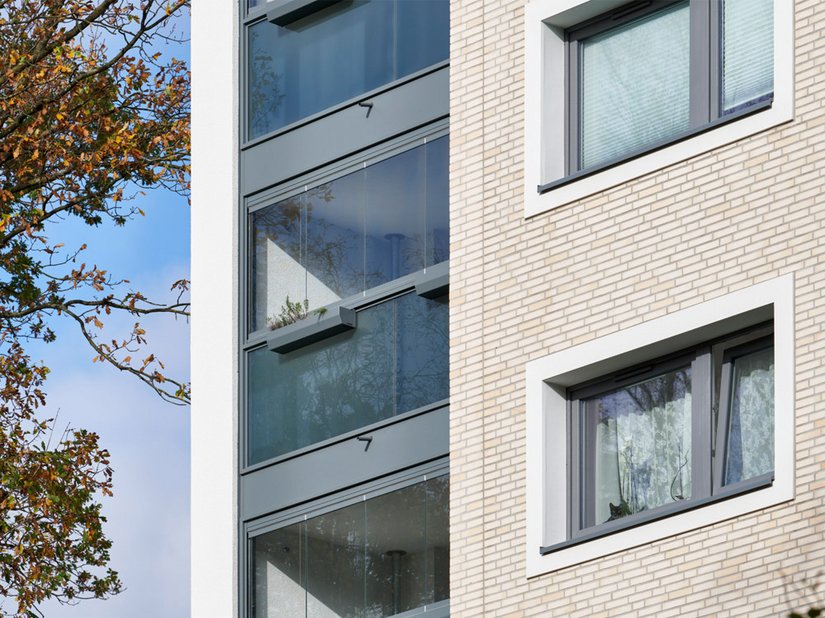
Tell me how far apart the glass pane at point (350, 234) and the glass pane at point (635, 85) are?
92.1 inches

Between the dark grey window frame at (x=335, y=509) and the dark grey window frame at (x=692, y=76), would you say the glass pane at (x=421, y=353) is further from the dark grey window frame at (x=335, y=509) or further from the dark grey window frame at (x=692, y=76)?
the dark grey window frame at (x=692, y=76)

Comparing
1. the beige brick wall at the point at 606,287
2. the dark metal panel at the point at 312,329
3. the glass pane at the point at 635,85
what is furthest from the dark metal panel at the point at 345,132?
the glass pane at the point at 635,85

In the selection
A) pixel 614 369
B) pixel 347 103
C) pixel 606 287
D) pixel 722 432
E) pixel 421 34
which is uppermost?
pixel 421 34

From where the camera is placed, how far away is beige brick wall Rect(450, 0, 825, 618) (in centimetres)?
1688

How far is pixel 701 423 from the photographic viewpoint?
17.9 metres

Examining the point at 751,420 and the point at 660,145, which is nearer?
the point at 751,420

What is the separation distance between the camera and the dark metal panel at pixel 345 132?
22.0 m

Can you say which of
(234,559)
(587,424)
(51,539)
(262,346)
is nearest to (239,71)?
(262,346)

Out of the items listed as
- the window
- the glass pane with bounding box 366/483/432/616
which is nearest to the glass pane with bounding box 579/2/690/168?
the window

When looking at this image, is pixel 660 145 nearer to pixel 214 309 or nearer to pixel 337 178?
pixel 337 178

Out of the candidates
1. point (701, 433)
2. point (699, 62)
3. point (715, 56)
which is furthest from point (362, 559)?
point (715, 56)

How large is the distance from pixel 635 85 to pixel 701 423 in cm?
326

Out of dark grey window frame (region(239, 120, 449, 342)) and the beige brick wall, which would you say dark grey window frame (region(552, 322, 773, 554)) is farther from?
dark grey window frame (region(239, 120, 449, 342))

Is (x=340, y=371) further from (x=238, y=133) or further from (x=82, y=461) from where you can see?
(x=82, y=461)
